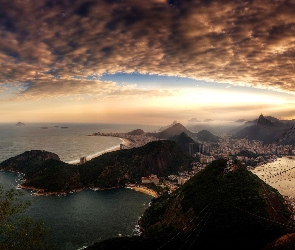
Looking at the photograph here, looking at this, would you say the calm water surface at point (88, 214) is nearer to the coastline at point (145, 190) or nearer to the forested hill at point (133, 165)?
the coastline at point (145, 190)

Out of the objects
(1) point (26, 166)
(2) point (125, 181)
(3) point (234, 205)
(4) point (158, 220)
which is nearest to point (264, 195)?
(3) point (234, 205)

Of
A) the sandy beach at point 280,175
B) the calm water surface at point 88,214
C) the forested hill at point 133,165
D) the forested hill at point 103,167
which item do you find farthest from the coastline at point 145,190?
the sandy beach at point 280,175

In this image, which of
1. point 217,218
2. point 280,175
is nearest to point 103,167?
point 217,218

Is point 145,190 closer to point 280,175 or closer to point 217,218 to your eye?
point 217,218

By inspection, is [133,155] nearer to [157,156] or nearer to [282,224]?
[157,156]

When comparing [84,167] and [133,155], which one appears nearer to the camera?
[84,167]

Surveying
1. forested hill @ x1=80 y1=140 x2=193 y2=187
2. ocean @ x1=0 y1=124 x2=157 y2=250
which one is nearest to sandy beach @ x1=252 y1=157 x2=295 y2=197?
forested hill @ x1=80 y1=140 x2=193 y2=187
